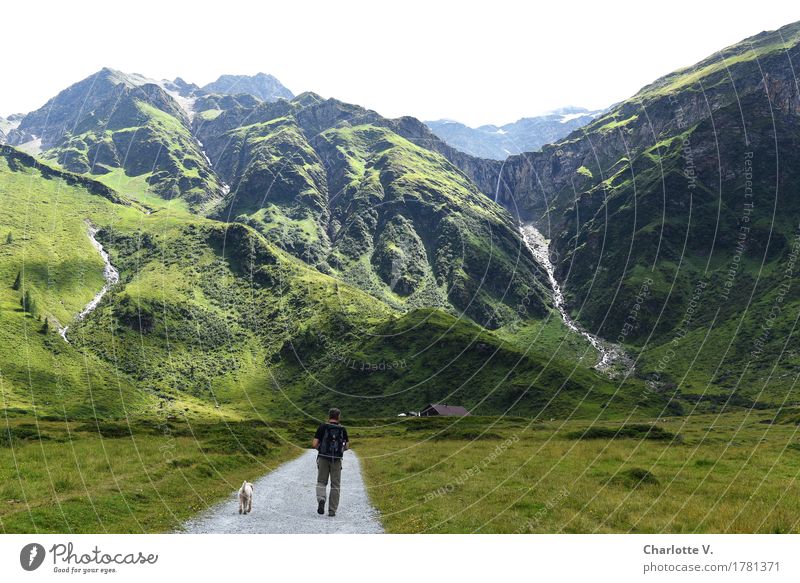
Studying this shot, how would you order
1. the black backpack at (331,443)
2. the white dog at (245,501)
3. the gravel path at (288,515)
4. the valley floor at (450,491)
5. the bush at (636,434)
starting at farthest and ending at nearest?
the bush at (636,434), the white dog at (245,501), the black backpack at (331,443), the valley floor at (450,491), the gravel path at (288,515)

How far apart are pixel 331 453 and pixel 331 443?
0.39m

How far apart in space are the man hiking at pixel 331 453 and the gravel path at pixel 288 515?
0.77 m

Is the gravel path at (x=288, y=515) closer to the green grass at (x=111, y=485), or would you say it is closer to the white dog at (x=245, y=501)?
the white dog at (x=245, y=501)

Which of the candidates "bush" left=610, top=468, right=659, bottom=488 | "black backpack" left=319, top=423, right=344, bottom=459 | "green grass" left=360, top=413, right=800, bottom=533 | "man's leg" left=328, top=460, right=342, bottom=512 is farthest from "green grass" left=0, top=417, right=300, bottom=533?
"bush" left=610, top=468, right=659, bottom=488

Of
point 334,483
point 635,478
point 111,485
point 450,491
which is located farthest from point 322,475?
point 635,478

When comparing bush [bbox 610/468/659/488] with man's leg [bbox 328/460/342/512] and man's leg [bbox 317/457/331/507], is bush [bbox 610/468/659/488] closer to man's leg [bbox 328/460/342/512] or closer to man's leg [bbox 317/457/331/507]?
man's leg [bbox 328/460/342/512]

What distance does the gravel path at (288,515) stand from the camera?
57.7ft

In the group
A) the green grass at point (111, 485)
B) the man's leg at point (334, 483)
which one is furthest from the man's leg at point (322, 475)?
the green grass at point (111, 485)

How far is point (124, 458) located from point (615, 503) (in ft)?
86.7

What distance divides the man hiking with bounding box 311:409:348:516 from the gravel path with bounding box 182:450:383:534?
766 millimetres

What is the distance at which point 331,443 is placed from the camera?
1928 centimetres
